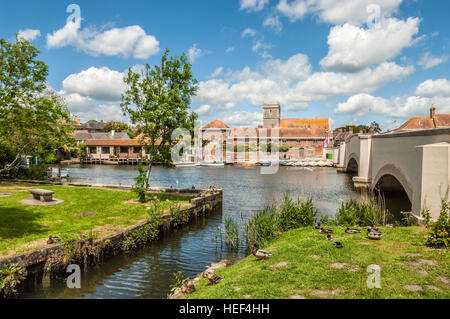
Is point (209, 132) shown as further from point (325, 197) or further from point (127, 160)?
point (325, 197)

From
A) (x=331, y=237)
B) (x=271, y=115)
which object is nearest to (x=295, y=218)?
(x=331, y=237)

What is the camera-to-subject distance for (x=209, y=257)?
1409 centimetres

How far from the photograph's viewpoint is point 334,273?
27.1ft

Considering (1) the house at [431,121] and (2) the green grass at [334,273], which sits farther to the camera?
(1) the house at [431,121]

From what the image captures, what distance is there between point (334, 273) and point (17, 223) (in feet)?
46.5

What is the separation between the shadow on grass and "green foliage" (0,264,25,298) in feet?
10.7

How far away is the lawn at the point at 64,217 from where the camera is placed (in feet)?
39.8

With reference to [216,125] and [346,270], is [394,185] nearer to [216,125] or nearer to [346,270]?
[346,270]

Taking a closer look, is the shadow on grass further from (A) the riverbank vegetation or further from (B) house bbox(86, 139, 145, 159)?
(B) house bbox(86, 139, 145, 159)

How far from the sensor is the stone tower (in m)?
107

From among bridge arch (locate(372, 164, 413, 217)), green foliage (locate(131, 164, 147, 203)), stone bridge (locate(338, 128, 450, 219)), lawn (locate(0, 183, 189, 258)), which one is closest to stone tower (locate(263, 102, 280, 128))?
bridge arch (locate(372, 164, 413, 217))

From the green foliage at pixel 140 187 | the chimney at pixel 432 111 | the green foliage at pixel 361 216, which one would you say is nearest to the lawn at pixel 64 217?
the green foliage at pixel 140 187

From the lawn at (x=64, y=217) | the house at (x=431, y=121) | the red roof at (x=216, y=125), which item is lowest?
the lawn at (x=64, y=217)

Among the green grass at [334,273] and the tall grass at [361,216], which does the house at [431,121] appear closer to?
the tall grass at [361,216]
